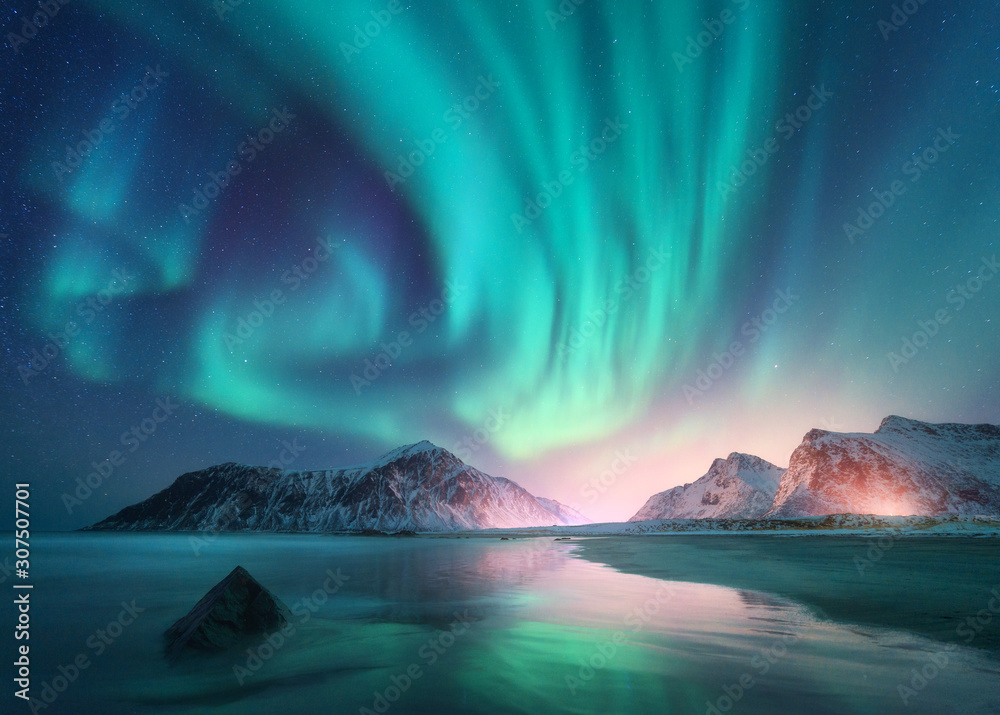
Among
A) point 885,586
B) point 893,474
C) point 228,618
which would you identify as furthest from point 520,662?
point 893,474

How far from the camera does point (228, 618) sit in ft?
36.8

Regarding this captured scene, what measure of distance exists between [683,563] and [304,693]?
91.4ft

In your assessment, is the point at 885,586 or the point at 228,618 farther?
the point at 885,586

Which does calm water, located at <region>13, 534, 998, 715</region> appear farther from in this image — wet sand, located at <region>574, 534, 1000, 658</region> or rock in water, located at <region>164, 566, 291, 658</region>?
wet sand, located at <region>574, 534, 1000, 658</region>

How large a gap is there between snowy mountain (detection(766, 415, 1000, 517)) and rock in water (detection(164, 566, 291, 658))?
14271cm

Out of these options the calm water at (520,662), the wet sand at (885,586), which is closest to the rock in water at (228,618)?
the calm water at (520,662)

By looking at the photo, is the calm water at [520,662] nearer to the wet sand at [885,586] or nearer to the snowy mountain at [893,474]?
the wet sand at [885,586]

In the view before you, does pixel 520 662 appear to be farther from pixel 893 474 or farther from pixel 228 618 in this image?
pixel 893 474

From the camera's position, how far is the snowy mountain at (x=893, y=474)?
117 metres

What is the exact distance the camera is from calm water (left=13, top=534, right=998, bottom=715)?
716 centimetres

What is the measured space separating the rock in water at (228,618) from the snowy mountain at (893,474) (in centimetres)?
14271

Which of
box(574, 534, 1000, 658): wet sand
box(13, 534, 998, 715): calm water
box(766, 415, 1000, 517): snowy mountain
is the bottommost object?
box(13, 534, 998, 715): calm water

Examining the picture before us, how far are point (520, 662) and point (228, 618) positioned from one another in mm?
7355

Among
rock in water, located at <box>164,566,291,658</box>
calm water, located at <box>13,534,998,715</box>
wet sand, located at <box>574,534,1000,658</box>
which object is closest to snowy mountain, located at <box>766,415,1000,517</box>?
wet sand, located at <box>574,534,1000,658</box>
